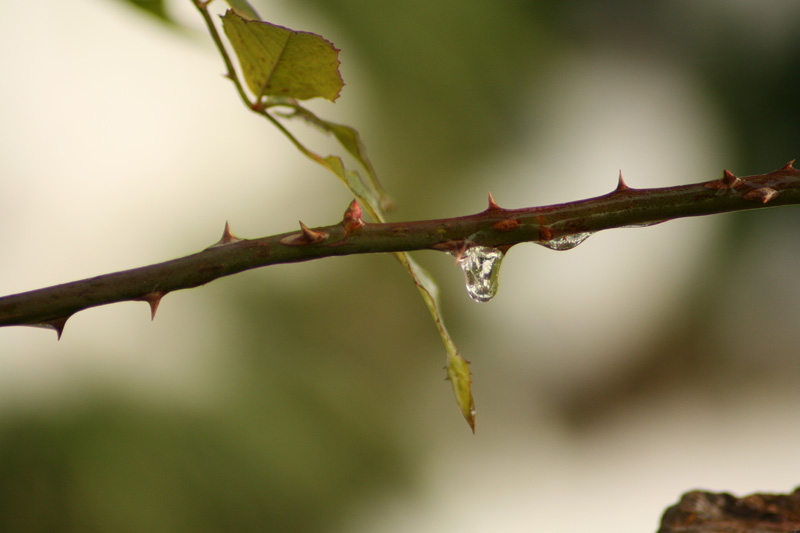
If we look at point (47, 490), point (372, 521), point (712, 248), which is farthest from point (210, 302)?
point (712, 248)

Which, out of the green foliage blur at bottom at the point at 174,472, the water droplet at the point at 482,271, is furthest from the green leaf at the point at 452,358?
the green foliage blur at bottom at the point at 174,472

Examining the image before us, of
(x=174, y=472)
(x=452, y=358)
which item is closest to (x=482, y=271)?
(x=452, y=358)

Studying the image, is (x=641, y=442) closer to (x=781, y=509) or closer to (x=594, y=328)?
(x=594, y=328)

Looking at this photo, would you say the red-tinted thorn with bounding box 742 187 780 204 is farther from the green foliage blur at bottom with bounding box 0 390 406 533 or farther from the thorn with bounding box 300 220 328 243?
the green foliage blur at bottom with bounding box 0 390 406 533

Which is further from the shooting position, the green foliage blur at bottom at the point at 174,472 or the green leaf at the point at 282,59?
the green foliage blur at bottom at the point at 174,472

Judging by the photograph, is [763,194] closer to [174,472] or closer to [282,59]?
[282,59]

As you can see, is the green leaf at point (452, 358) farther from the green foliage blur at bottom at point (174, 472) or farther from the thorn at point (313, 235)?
the green foliage blur at bottom at point (174, 472)
